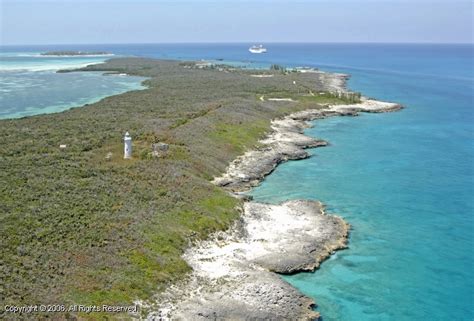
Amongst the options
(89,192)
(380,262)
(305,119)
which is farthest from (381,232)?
(305,119)

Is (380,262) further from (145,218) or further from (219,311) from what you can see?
(145,218)

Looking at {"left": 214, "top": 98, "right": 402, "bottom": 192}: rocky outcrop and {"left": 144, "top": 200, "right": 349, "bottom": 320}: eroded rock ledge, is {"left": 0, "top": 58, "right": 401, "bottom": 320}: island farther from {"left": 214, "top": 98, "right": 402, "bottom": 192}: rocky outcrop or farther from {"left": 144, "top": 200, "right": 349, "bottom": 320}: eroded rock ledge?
{"left": 214, "top": 98, "right": 402, "bottom": 192}: rocky outcrop

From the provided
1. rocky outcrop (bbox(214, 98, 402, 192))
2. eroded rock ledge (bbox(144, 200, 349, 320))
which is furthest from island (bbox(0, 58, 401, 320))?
rocky outcrop (bbox(214, 98, 402, 192))

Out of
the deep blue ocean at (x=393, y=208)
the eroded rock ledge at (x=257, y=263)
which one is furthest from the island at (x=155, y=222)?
the deep blue ocean at (x=393, y=208)

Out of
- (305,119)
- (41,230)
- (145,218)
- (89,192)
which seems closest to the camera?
(41,230)

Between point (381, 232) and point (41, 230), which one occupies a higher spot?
point (41, 230)

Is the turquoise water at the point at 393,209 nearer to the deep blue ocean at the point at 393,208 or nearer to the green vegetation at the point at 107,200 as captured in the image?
the deep blue ocean at the point at 393,208
